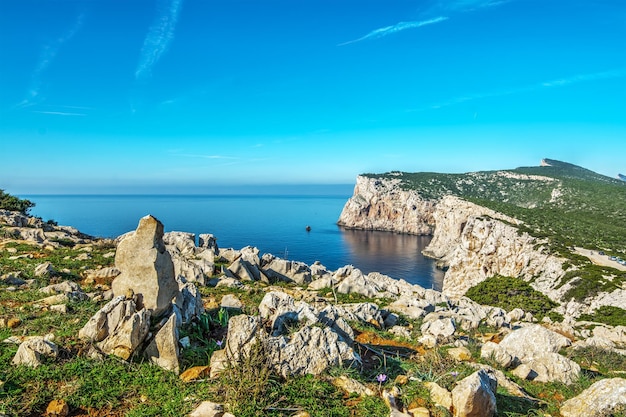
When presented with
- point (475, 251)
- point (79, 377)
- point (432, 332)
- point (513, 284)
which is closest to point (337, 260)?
point (475, 251)

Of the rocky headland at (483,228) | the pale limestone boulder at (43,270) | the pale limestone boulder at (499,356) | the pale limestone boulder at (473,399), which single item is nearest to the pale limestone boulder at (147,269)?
the pale limestone boulder at (473,399)

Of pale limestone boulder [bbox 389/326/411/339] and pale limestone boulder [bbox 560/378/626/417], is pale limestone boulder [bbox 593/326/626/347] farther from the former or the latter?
pale limestone boulder [bbox 560/378/626/417]

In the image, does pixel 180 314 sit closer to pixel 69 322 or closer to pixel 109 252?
pixel 69 322

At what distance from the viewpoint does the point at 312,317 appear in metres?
9.44

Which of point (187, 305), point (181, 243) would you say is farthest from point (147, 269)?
point (181, 243)

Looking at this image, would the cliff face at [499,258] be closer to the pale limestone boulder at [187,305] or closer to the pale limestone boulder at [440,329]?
the pale limestone boulder at [440,329]

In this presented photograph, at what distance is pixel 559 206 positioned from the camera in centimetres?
10950

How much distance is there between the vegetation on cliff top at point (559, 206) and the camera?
164ft

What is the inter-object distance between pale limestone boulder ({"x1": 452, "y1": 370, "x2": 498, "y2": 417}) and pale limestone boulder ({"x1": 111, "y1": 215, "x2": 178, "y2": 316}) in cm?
698

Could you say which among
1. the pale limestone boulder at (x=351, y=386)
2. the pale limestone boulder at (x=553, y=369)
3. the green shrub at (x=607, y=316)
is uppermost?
the pale limestone boulder at (x=351, y=386)

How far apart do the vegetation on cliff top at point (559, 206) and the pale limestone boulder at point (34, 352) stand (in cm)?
5082

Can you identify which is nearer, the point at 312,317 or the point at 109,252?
the point at 312,317

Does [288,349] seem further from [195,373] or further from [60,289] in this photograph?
[60,289]

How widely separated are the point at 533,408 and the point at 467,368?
1608mm
